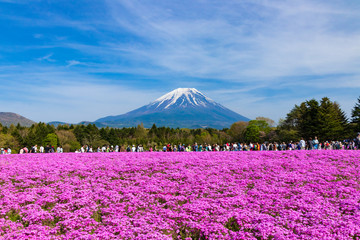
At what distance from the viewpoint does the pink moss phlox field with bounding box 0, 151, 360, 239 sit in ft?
23.3

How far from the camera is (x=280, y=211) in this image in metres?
8.69

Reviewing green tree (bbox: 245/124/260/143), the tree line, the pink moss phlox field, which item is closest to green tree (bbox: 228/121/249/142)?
the tree line

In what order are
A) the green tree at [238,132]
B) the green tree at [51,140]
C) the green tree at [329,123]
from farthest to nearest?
1. the green tree at [238,132]
2. the green tree at [51,140]
3. the green tree at [329,123]

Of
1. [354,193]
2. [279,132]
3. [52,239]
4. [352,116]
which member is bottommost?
[52,239]

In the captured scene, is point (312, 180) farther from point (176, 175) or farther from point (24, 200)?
point (24, 200)

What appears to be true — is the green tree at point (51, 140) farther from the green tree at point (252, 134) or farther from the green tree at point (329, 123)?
the green tree at point (329, 123)

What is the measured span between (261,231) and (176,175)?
25.9 ft

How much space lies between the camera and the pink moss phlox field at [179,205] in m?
7.11

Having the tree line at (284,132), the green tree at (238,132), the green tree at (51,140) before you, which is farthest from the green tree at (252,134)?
the green tree at (51,140)

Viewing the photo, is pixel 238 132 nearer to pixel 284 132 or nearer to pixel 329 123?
pixel 284 132

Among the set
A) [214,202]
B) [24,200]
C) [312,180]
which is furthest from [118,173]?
[312,180]

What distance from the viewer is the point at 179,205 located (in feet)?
31.2

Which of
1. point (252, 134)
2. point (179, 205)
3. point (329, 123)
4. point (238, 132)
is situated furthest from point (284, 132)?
point (179, 205)

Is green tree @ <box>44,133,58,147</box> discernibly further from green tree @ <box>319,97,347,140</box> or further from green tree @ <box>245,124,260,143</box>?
green tree @ <box>319,97,347,140</box>
